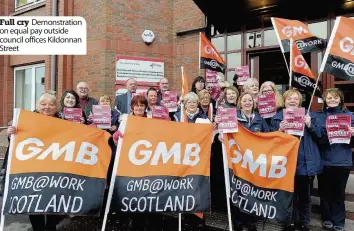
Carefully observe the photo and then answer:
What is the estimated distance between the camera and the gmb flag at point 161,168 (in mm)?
3752

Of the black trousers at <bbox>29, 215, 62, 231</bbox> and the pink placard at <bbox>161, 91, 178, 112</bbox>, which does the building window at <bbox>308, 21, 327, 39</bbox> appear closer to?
the pink placard at <bbox>161, 91, 178, 112</bbox>

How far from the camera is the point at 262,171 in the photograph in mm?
4008

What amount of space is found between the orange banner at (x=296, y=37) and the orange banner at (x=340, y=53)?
804mm

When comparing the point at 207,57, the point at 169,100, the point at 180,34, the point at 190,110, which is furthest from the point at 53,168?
the point at 180,34

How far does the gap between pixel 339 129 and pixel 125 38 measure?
5.94 meters

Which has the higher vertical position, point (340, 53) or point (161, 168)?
point (340, 53)

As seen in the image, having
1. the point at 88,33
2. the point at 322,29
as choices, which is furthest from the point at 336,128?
the point at 88,33

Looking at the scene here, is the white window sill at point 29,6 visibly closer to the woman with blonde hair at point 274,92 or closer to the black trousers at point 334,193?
the woman with blonde hair at point 274,92

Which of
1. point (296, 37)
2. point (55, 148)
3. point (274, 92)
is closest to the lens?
point (55, 148)

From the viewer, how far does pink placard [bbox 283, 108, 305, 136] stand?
12.8 feet

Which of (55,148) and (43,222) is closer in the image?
(55,148)

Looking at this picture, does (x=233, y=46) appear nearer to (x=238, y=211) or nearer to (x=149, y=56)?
(x=149, y=56)

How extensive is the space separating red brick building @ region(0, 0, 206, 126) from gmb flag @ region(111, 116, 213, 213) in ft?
15.5

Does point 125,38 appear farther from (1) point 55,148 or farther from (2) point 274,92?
(1) point 55,148
